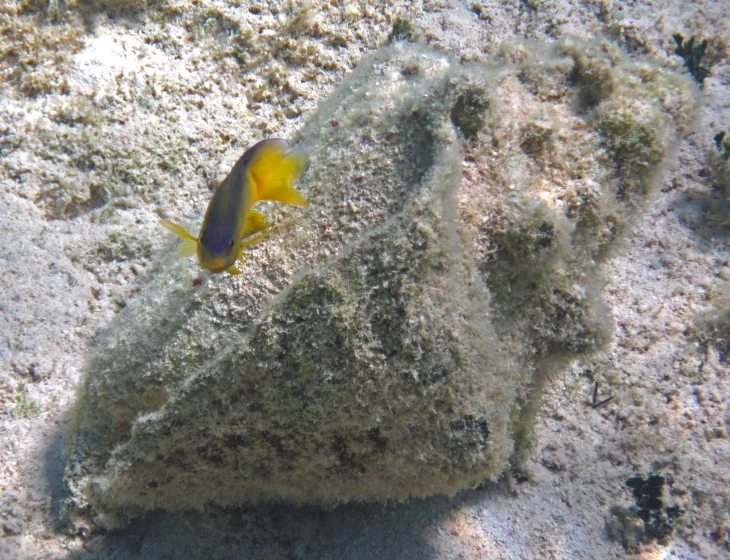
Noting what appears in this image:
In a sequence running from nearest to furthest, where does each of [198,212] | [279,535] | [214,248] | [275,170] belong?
1. [214,248]
2. [275,170]
3. [279,535]
4. [198,212]

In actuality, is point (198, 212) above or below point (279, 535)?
above

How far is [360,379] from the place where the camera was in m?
1.84

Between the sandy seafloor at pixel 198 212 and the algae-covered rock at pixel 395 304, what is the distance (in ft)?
1.53

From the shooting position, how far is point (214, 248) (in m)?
1.55

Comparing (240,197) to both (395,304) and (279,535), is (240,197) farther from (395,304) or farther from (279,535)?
(279,535)

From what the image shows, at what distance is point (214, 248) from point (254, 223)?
455 mm

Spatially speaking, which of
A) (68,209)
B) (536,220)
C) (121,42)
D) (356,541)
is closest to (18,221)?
(68,209)

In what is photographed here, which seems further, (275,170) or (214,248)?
(275,170)

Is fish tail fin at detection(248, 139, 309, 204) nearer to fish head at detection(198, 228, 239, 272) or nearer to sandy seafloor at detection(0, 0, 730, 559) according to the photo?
fish head at detection(198, 228, 239, 272)

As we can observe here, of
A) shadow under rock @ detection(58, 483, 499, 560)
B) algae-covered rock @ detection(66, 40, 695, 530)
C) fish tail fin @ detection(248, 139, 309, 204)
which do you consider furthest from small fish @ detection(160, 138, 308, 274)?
shadow under rock @ detection(58, 483, 499, 560)

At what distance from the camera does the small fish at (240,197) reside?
5.13 feet

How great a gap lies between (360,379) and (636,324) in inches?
124

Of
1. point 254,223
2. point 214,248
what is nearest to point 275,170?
point 254,223

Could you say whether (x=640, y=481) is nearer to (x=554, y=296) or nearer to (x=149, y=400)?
(x=554, y=296)
